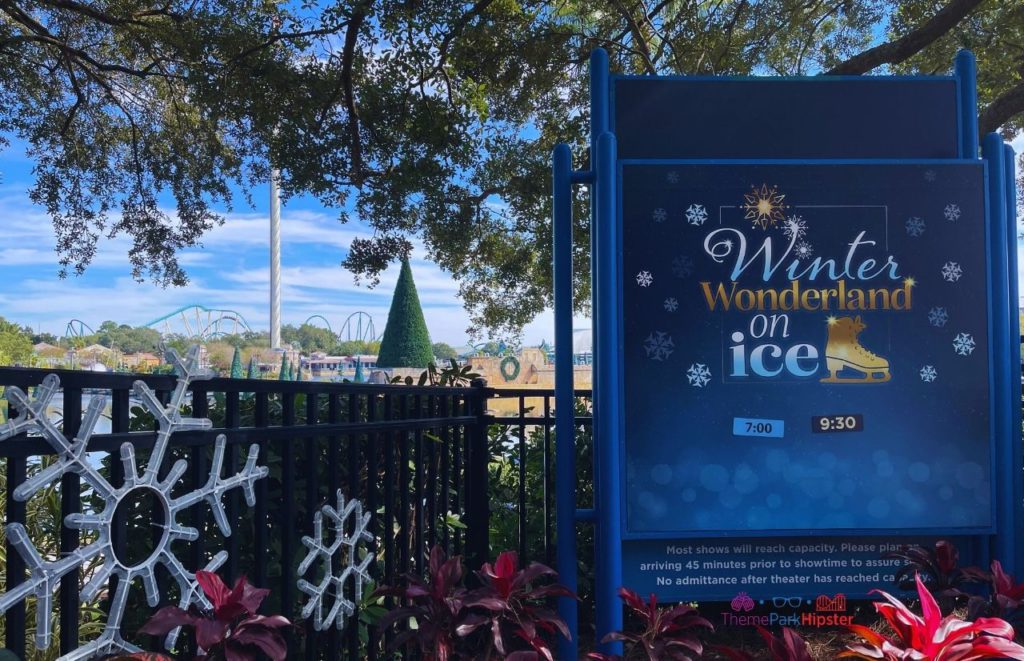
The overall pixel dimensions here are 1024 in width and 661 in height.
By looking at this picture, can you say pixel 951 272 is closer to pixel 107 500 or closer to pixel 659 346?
pixel 659 346

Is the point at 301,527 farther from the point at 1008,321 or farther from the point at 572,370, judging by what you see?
the point at 1008,321

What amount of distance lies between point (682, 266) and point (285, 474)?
5.51 ft

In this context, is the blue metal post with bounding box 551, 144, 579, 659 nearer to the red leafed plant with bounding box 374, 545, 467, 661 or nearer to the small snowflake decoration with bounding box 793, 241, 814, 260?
the red leafed plant with bounding box 374, 545, 467, 661

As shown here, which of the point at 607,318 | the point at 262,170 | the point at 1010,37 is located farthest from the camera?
the point at 262,170

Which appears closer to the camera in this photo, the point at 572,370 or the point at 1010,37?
the point at 572,370

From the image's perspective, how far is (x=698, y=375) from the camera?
9.48 feet

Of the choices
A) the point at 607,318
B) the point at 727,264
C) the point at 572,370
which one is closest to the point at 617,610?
the point at 572,370

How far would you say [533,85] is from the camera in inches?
346

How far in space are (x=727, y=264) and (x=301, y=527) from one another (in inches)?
78.3

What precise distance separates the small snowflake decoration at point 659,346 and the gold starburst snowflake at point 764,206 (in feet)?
1.92

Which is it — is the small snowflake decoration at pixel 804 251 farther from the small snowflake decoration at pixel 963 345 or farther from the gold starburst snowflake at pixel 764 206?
the small snowflake decoration at pixel 963 345

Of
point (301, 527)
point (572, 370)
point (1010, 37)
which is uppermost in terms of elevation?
point (1010, 37)

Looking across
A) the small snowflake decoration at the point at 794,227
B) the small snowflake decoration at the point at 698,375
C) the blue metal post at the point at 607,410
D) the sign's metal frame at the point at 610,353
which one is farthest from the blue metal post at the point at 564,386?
the small snowflake decoration at the point at 794,227

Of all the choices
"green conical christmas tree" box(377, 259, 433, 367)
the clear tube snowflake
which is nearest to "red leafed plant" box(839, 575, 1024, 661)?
the clear tube snowflake
